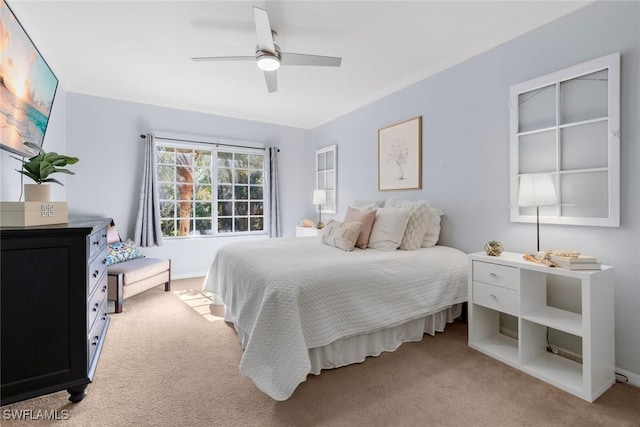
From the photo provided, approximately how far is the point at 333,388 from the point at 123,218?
3.75m

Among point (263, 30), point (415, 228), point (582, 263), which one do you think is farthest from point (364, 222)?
point (263, 30)

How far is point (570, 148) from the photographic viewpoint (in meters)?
2.18

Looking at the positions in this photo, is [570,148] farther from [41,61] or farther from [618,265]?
[41,61]

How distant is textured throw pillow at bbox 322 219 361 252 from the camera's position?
109 inches

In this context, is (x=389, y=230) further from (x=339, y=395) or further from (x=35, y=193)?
(x=35, y=193)

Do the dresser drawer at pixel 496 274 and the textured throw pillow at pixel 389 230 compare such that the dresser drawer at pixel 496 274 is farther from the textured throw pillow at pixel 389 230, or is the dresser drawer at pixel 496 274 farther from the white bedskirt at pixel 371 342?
the textured throw pillow at pixel 389 230

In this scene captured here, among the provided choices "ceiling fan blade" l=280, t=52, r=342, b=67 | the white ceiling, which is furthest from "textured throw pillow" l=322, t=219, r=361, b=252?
the white ceiling

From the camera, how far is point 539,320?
1.97 m

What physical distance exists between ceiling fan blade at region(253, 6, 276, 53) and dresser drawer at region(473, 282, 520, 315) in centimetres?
242

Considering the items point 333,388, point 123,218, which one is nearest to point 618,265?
point 333,388

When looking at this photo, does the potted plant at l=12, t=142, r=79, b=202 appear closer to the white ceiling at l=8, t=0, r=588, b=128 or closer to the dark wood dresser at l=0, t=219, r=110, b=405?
the dark wood dresser at l=0, t=219, r=110, b=405

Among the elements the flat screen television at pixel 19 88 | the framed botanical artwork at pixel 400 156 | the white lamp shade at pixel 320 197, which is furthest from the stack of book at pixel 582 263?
the flat screen television at pixel 19 88

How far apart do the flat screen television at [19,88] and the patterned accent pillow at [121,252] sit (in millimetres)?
1457

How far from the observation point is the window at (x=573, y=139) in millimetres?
1950
